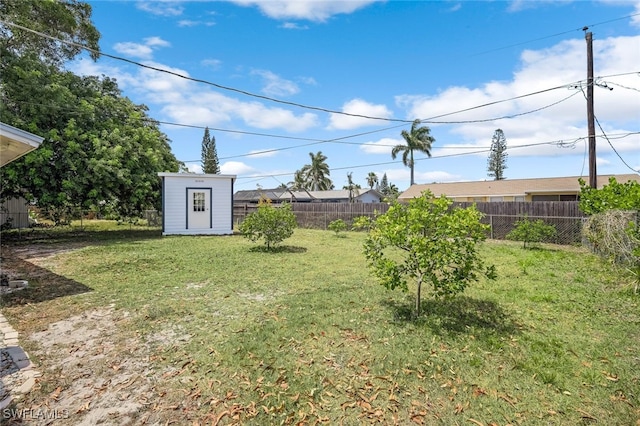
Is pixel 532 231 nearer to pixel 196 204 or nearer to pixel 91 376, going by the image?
pixel 91 376

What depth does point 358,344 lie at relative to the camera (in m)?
3.52

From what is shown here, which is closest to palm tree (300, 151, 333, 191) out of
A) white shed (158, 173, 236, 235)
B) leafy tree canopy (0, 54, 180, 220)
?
white shed (158, 173, 236, 235)

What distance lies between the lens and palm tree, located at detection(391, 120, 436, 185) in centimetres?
3012

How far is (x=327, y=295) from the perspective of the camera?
5117 mm

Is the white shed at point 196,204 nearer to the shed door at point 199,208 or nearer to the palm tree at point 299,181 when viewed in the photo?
the shed door at point 199,208

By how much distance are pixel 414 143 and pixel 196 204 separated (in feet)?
72.6

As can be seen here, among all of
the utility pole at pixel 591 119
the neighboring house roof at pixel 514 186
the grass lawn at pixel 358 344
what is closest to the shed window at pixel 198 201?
the grass lawn at pixel 358 344

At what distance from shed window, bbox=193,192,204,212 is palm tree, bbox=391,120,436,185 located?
20.7m

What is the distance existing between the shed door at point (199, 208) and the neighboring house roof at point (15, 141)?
7935 mm

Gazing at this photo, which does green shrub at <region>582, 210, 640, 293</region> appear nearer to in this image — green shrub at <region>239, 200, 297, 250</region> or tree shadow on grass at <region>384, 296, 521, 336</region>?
tree shadow on grass at <region>384, 296, 521, 336</region>

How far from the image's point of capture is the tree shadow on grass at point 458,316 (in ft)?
12.6

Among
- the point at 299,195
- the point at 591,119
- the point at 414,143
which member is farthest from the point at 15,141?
the point at 299,195

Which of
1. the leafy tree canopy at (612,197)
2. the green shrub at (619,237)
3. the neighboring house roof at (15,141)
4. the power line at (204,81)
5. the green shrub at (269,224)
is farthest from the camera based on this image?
the green shrub at (269,224)

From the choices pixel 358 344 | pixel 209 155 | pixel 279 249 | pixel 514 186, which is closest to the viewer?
pixel 358 344
